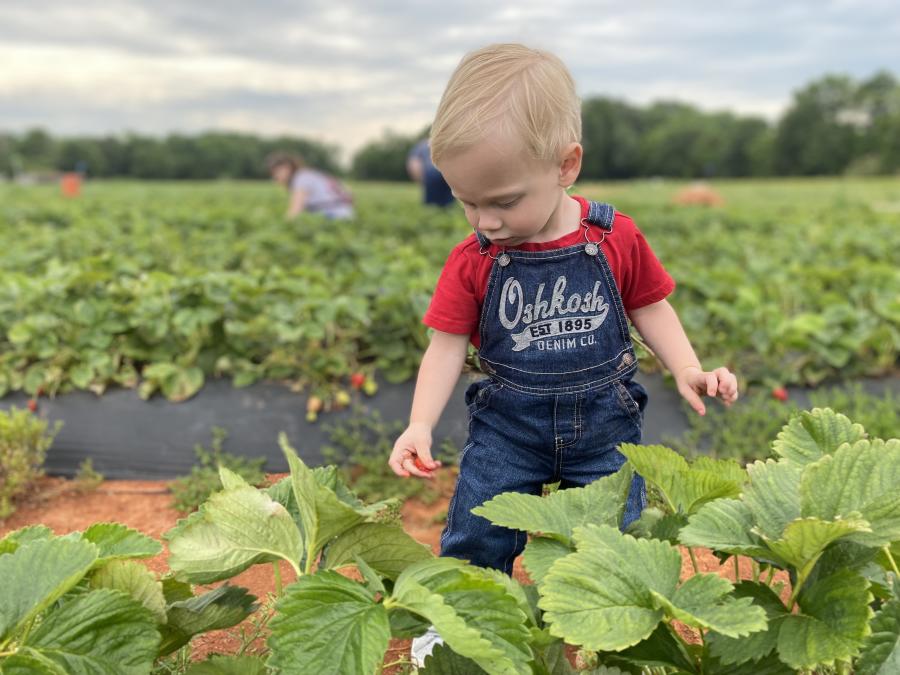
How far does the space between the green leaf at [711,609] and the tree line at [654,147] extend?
50.3 meters

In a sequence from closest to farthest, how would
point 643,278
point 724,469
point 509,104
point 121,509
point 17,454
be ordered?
1. point 724,469
2. point 509,104
3. point 643,278
4. point 17,454
5. point 121,509

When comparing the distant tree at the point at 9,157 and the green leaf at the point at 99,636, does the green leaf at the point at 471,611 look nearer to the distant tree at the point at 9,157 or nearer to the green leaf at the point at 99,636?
the green leaf at the point at 99,636

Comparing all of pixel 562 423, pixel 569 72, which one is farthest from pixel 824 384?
pixel 569 72

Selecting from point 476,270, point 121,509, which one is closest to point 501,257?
point 476,270

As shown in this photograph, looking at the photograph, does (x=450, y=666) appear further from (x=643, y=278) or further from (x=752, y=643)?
(x=643, y=278)

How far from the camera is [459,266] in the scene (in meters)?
1.86

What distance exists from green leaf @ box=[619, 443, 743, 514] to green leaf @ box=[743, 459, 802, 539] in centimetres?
8

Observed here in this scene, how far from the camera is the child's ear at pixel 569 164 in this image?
1641 millimetres

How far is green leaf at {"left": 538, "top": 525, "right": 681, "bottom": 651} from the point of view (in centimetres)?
104

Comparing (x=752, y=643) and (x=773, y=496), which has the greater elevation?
(x=773, y=496)

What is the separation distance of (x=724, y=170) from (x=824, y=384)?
66831 millimetres

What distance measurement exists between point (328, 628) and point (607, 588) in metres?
0.36

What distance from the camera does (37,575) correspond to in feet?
3.66

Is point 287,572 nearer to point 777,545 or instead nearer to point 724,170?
point 777,545
